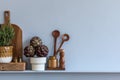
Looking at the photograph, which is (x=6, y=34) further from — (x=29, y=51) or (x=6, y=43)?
(x=29, y=51)

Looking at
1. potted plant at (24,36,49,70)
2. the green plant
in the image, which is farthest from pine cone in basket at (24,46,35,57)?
the green plant

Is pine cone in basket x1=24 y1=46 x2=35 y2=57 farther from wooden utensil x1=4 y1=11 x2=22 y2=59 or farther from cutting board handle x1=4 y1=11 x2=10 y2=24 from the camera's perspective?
cutting board handle x1=4 y1=11 x2=10 y2=24

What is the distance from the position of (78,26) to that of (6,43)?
43 centimetres

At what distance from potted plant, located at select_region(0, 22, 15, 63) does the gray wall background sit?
9cm

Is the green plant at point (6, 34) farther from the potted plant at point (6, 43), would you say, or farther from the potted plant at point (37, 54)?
the potted plant at point (37, 54)

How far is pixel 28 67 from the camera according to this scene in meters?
1.44

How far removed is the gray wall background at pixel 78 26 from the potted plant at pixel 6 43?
9cm

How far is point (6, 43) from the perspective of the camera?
1.37m

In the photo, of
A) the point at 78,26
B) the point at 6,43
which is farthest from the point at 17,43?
the point at 78,26

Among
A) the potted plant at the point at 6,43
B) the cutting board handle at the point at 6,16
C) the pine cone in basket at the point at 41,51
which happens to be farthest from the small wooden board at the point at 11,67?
the cutting board handle at the point at 6,16

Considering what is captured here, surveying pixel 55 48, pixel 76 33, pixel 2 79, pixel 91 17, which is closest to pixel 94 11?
pixel 91 17

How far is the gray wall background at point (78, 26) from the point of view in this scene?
1440mm

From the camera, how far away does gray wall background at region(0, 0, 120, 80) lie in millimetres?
1440

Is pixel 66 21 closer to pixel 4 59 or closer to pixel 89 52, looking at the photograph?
pixel 89 52
